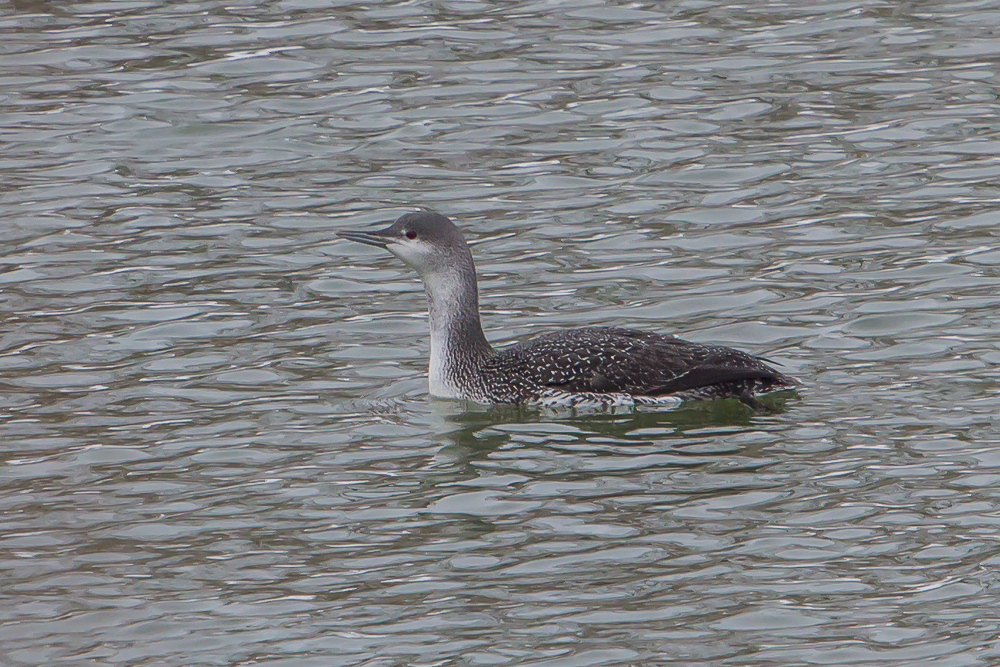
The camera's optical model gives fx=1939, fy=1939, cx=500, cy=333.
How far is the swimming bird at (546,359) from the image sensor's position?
37.2 feet

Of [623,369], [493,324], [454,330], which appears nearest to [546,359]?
[623,369]

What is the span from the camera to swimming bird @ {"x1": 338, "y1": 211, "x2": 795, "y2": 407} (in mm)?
11350

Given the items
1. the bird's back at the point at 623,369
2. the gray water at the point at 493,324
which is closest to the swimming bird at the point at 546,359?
the bird's back at the point at 623,369

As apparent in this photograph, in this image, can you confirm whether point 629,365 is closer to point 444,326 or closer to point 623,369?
point 623,369

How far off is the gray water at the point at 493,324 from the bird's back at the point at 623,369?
0.19 metres

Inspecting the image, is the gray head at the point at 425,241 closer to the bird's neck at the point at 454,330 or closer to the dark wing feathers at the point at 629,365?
the bird's neck at the point at 454,330

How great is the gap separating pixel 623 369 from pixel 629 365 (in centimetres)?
4

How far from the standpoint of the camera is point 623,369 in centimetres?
1145

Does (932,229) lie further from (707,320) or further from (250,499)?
(250,499)

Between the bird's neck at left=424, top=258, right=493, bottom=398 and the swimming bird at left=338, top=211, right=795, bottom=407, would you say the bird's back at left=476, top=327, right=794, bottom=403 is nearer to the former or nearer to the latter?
the swimming bird at left=338, top=211, right=795, bottom=407

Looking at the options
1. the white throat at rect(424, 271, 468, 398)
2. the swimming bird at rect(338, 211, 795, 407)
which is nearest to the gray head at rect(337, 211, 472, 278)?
the swimming bird at rect(338, 211, 795, 407)

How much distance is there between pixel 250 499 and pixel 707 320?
3.86 meters

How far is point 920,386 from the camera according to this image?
11.3 m

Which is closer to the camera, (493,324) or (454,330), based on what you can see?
(454,330)
